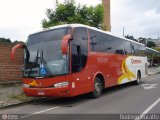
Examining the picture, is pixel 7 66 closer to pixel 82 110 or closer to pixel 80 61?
pixel 80 61

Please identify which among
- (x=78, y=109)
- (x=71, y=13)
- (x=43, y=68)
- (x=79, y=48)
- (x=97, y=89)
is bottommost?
(x=78, y=109)

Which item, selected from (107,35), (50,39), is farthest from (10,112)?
(107,35)

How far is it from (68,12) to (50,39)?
38.3ft

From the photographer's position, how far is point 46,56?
42.5ft

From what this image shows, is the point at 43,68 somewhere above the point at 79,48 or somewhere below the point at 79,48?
below

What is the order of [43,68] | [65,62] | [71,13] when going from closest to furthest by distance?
[65,62], [43,68], [71,13]

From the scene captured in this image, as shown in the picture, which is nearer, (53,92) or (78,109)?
(78,109)

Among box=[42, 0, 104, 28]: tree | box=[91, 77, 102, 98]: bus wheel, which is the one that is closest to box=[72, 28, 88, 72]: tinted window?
box=[91, 77, 102, 98]: bus wheel

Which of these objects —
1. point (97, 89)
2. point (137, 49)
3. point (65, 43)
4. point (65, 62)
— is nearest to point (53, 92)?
point (65, 62)

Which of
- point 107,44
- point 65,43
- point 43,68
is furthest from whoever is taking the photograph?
point 107,44

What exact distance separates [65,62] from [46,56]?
0.90 meters

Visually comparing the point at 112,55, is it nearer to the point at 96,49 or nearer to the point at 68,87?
the point at 96,49

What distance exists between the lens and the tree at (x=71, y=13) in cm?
2469

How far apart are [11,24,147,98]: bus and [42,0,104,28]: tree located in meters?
8.71
